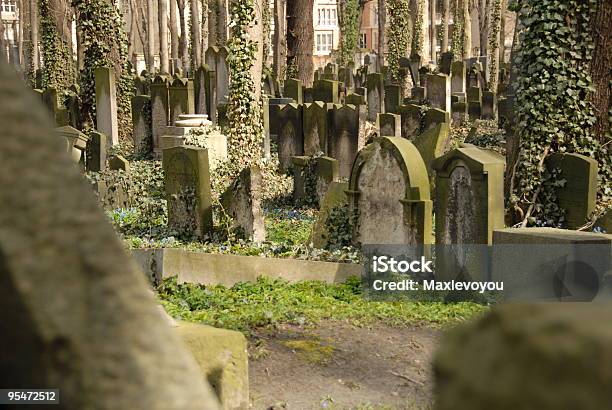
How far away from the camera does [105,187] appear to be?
46.2 feet

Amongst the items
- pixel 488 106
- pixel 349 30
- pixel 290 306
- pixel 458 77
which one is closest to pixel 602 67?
pixel 290 306

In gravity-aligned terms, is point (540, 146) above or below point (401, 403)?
above

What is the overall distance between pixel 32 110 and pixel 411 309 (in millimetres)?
6308

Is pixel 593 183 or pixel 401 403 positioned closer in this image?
pixel 401 403

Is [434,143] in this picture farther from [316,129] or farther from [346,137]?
[316,129]

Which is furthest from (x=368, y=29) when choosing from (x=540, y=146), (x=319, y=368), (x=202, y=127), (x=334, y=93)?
(x=319, y=368)

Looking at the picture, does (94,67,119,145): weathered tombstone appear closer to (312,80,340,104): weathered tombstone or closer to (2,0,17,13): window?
(312,80,340,104): weathered tombstone

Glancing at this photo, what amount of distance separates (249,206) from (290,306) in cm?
358

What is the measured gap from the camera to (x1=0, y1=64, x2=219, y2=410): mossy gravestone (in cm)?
152

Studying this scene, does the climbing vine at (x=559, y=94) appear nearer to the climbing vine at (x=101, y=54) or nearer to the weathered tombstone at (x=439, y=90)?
the climbing vine at (x=101, y=54)

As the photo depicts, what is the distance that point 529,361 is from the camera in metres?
1.21

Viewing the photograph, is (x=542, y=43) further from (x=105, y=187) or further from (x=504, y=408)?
(x=504, y=408)

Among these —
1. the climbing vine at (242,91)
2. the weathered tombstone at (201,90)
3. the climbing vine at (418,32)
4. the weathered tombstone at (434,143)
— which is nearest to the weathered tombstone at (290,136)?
the climbing vine at (242,91)

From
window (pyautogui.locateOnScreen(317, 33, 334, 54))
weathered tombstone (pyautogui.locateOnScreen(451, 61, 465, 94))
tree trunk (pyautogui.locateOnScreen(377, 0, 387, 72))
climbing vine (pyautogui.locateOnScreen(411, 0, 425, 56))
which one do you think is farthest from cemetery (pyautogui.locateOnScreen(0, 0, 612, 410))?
window (pyautogui.locateOnScreen(317, 33, 334, 54))
